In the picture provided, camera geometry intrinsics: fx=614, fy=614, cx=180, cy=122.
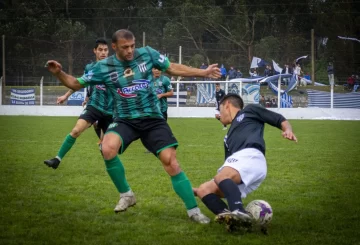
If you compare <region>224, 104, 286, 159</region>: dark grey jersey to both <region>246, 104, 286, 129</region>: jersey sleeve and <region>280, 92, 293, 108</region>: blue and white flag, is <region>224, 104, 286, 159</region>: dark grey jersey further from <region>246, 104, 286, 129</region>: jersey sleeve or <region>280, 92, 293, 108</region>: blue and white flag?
<region>280, 92, 293, 108</region>: blue and white flag

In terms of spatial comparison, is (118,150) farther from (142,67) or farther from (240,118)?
(240,118)

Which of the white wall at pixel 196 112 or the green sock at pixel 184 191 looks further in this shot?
the white wall at pixel 196 112

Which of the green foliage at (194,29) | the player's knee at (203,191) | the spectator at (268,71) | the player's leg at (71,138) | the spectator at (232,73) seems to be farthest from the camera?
the green foliage at (194,29)

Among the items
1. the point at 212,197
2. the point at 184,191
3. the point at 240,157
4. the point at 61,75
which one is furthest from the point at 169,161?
the point at 61,75

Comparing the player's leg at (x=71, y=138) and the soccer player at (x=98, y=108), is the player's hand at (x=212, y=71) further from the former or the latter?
the player's leg at (x=71, y=138)

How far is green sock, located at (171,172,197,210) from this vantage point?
5867 mm

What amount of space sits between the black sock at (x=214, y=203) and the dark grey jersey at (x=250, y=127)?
460 millimetres

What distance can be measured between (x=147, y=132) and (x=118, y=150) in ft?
1.12

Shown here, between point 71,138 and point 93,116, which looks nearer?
point 71,138

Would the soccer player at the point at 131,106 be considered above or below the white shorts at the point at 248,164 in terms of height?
above

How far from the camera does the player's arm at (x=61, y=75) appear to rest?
19.1ft

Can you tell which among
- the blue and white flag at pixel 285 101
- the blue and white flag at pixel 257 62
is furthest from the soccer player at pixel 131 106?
the blue and white flag at pixel 257 62

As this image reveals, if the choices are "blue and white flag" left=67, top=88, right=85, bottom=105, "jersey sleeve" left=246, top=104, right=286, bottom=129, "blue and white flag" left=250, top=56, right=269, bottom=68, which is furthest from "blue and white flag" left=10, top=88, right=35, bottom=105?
"jersey sleeve" left=246, top=104, right=286, bottom=129

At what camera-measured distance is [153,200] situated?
6945mm
